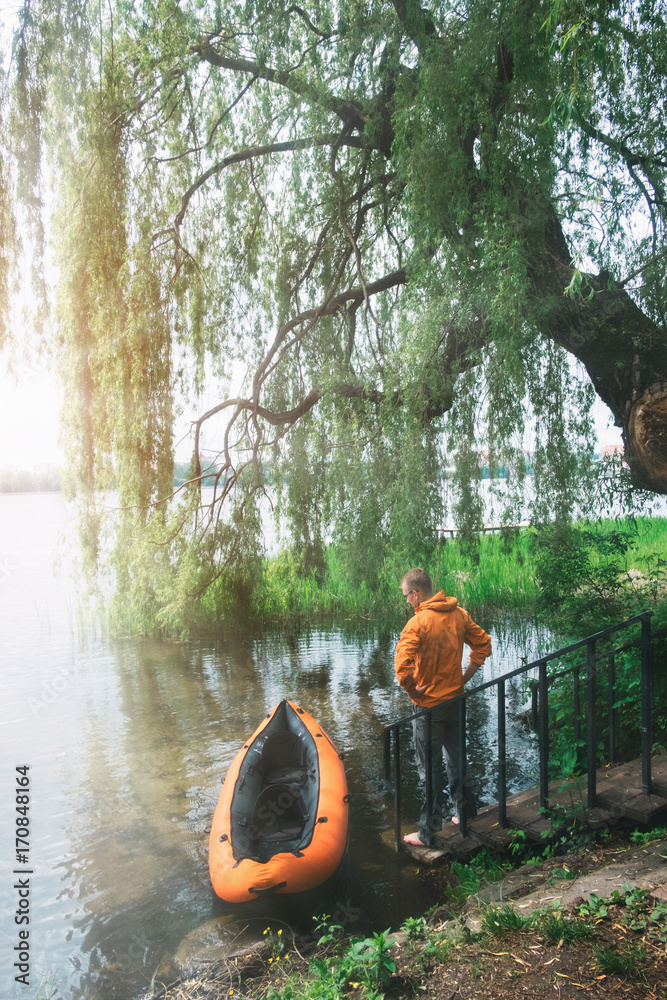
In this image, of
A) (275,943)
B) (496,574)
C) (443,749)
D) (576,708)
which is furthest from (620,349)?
(496,574)

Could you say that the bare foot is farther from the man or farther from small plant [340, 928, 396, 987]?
small plant [340, 928, 396, 987]

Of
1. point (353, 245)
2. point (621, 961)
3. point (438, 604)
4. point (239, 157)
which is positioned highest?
point (239, 157)

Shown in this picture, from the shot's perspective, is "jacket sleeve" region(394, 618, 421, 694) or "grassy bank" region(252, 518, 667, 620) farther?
"grassy bank" region(252, 518, 667, 620)

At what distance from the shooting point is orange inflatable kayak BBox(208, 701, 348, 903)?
338 cm

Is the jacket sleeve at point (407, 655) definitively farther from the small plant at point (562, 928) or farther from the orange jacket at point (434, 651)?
the small plant at point (562, 928)

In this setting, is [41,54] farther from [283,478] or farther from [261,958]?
[261,958]

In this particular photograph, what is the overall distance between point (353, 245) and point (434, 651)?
13.1 feet

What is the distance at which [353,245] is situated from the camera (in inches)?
235

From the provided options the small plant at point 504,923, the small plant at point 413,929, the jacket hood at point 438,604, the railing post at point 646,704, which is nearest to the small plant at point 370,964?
the small plant at point 413,929

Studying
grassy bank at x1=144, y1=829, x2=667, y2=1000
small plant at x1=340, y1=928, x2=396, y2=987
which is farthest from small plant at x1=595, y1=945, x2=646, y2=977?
small plant at x1=340, y1=928, x2=396, y2=987

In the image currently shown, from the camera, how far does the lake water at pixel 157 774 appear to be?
3467mm

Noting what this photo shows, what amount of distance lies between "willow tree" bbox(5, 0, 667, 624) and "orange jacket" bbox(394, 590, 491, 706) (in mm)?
1244

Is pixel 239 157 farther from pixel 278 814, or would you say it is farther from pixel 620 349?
pixel 278 814

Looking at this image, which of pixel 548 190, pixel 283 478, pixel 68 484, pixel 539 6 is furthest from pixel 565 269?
pixel 68 484
